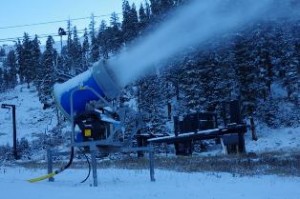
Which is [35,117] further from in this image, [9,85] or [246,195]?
[246,195]

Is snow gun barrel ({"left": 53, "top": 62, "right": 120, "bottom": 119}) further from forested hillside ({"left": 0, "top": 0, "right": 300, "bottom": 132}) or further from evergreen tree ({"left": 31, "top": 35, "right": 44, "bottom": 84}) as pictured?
evergreen tree ({"left": 31, "top": 35, "right": 44, "bottom": 84})

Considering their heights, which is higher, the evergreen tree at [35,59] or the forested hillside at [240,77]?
the evergreen tree at [35,59]

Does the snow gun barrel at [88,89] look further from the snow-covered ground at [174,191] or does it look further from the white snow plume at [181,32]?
the snow-covered ground at [174,191]

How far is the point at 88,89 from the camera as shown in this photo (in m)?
11.8

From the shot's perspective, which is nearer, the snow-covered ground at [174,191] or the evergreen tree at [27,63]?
the snow-covered ground at [174,191]

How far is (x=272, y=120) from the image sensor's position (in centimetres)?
6297

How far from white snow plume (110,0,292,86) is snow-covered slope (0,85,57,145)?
6804cm

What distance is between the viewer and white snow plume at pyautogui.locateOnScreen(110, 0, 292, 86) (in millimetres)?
11953

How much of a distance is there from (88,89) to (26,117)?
9197 centimetres

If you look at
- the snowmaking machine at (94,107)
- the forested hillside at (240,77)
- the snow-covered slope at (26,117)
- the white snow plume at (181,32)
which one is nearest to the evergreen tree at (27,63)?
the snow-covered slope at (26,117)

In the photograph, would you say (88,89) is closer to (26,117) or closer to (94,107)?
(94,107)

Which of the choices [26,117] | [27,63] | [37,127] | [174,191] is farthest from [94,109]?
[27,63]

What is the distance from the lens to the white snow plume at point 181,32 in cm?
1195

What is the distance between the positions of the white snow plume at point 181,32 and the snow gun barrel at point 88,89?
0.29m
